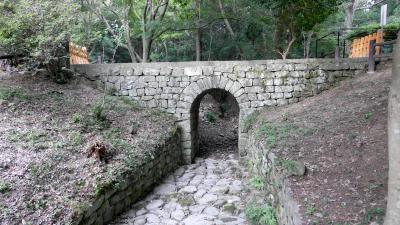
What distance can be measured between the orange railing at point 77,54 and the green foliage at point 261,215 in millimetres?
7475

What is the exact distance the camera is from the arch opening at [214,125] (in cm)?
1060

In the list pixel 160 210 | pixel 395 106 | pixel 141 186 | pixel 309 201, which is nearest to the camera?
pixel 395 106

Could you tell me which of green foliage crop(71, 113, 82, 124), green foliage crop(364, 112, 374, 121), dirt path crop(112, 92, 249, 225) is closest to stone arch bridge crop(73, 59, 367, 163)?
dirt path crop(112, 92, 249, 225)

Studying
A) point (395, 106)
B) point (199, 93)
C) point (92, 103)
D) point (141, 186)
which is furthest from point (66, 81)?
point (395, 106)

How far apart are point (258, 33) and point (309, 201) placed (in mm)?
10024

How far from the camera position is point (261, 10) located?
12375mm

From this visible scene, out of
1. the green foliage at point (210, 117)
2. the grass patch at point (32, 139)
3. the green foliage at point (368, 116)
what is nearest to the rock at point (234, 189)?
the green foliage at point (368, 116)

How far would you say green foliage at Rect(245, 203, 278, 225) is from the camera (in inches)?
188

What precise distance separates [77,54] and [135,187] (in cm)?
632

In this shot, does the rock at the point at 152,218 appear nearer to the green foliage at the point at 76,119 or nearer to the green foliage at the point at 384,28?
the green foliage at the point at 76,119

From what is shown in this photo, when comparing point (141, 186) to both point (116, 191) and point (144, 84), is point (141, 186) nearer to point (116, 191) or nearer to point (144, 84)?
point (116, 191)

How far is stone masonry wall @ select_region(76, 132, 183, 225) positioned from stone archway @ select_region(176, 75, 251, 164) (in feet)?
1.62

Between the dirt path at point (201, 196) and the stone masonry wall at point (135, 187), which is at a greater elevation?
the stone masonry wall at point (135, 187)

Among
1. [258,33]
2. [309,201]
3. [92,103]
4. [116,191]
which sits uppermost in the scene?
[258,33]
